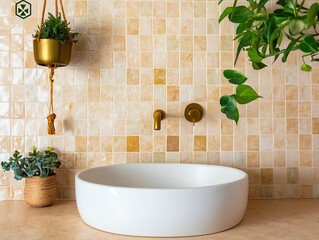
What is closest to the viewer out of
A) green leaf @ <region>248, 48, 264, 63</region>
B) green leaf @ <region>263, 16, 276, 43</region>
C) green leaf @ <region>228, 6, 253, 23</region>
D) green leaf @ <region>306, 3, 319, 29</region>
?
green leaf @ <region>306, 3, 319, 29</region>

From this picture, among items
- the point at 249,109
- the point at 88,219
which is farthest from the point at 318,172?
the point at 88,219

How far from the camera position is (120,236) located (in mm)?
882

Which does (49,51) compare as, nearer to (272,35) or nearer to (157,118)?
(157,118)

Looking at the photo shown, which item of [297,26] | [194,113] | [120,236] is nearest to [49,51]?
[194,113]

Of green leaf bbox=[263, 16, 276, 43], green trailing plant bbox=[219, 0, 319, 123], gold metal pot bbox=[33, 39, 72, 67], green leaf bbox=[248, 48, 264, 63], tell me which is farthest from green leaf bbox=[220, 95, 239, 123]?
gold metal pot bbox=[33, 39, 72, 67]

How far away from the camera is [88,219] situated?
94cm

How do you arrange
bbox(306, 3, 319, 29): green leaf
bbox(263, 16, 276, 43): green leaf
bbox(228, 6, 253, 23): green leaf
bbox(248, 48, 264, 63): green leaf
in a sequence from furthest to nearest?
1. bbox(228, 6, 253, 23): green leaf
2. bbox(248, 48, 264, 63): green leaf
3. bbox(263, 16, 276, 43): green leaf
4. bbox(306, 3, 319, 29): green leaf

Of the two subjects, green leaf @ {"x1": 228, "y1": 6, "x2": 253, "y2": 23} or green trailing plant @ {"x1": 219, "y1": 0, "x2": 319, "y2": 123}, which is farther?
green leaf @ {"x1": 228, "y1": 6, "x2": 253, "y2": 23}

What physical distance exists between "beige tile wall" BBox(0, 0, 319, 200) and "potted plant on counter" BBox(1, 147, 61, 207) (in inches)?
4.5

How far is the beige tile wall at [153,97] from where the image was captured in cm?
Result: 129

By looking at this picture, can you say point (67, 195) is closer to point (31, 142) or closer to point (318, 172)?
point (31, 142)

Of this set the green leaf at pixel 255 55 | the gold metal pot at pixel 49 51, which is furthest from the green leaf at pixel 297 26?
the gold metal pot at pixel 49 51

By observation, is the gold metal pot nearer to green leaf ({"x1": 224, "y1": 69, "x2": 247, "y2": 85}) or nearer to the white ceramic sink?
the white ceramic sink

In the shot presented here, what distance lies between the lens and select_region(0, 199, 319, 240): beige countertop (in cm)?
89
